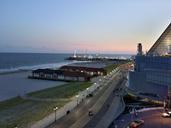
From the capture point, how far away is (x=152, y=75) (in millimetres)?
48500

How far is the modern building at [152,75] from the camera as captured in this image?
151 ft

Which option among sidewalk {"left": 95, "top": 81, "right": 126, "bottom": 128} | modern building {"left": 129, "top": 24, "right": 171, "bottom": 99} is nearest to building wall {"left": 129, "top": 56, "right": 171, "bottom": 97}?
modern building {"left": 129, "top": 24, "right": 171, "bottom": 99}

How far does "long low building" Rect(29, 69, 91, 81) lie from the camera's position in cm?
8475

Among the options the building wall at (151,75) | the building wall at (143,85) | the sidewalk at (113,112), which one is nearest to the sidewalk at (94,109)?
the sidewalk at (113,112)

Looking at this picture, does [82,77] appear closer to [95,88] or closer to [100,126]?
[95,88]

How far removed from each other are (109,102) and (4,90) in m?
26.5

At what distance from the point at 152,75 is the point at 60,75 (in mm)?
43222

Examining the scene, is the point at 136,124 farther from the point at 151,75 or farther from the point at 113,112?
the point at 151,75

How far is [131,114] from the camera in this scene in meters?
34.4

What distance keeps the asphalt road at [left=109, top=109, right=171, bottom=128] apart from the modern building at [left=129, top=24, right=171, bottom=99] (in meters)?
10.4

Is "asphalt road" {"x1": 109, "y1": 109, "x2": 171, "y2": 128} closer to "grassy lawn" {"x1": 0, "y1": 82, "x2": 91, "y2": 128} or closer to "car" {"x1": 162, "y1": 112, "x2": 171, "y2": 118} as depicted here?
"car" {"x1": 162, "y1": 112, "x2": 171, "y2": 118}

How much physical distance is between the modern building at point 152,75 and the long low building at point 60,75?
3224 centimetres

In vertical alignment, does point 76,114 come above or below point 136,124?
below

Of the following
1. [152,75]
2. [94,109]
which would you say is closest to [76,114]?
[94,109]
